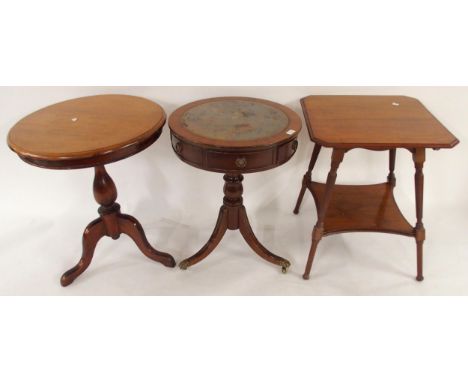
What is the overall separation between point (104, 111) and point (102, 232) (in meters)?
0.67

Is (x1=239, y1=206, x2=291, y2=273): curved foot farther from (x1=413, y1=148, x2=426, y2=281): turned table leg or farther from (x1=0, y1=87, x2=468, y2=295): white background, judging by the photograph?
(x1=413, y1=148, x2=426, y2=281): turned table leg

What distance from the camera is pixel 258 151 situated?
164cm

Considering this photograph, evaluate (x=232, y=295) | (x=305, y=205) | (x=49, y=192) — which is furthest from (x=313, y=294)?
(x=49, y=192)

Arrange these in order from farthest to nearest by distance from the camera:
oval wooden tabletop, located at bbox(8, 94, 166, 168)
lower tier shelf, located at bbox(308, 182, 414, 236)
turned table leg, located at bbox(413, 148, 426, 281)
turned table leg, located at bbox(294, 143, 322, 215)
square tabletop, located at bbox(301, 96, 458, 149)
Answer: turned table leg, located at bbox(294, 143, 322, 215), lower tier shelf, located at bbox(308, 182, 414, 236), turned table leg, located at bbox(413, 148, 426, 281), square tabletop, located at bbox(301, 96, 458, 149), oval wooden tabletop, located at bbox(8, 94, 166, 168)

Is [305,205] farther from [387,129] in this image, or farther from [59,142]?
[59,142]

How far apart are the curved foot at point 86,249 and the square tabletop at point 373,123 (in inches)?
48.3

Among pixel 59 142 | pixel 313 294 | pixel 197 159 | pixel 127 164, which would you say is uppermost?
pixel 59 142

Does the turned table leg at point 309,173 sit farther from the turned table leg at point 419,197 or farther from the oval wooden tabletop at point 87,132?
the oval wooden tabletop at point 87,132

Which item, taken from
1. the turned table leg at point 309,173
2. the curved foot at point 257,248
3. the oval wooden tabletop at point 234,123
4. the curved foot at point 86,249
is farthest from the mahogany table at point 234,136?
the curved foot at point 86,249

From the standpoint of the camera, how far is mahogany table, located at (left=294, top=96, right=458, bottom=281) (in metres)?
1.69

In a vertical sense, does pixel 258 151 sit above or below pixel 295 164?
above

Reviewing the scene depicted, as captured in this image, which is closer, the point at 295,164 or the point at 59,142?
the point at 59,142

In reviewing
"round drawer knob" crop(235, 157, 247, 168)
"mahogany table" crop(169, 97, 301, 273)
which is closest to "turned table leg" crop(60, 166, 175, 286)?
"mahogany table" crop(169, 97, 301, 273)

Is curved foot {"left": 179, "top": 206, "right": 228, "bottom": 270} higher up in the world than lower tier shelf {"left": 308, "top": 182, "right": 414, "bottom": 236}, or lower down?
lower down
